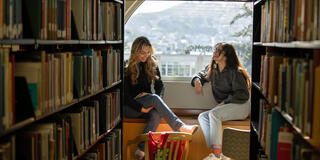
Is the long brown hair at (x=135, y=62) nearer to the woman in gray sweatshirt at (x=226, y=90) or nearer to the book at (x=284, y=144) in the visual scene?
the woman in gray sweatshirt at (x=226, y=90)

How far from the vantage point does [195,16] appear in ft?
20.7

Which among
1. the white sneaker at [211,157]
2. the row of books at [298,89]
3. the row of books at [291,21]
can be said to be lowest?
the white sneaker at [211,157]

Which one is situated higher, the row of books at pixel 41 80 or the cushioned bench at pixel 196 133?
the row of books at pixel 41 80

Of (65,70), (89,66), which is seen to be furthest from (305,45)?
(89,66)

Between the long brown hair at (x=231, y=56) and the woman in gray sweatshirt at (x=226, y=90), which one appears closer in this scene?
the woman in gray sweatshirt at (x=226, y=90)

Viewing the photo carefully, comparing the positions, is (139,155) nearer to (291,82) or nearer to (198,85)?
(198,85)

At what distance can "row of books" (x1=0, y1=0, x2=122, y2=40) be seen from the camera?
1.83 m

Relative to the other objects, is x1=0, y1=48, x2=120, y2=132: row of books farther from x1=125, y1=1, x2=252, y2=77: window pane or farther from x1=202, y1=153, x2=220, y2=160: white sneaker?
x1=125, y1=1, x2=252, y2=77: window pane

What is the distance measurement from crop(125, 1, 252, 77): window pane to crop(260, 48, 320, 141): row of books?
11.1ft

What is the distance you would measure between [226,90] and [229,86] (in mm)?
73

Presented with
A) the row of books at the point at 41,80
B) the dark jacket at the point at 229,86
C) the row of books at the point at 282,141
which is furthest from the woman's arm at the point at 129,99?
the row of books at the point at 282,141

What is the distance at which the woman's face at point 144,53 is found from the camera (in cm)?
490

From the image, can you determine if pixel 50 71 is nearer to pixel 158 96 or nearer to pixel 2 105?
pixel 2 105

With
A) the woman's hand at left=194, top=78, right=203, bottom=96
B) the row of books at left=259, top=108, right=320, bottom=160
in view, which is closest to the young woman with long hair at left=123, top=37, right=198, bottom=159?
the woman's hand at left=194, top=78, right=203, bottom=96
